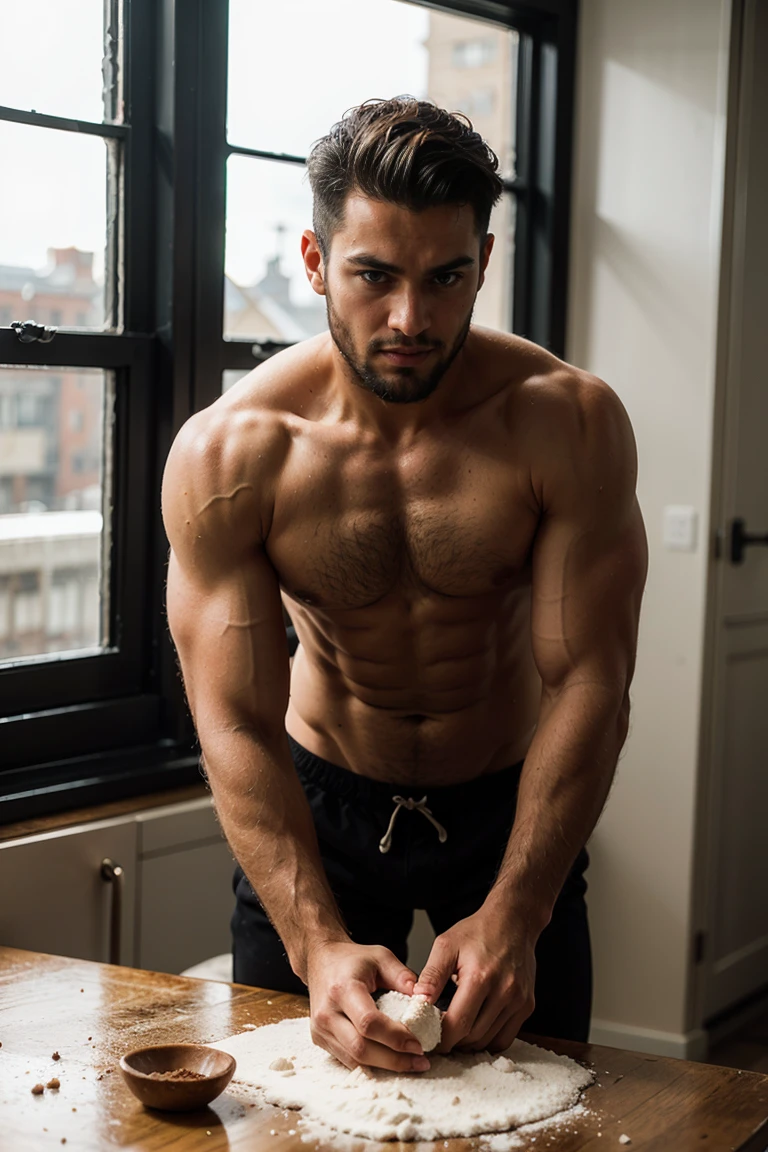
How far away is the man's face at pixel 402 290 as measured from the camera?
5.27 feet

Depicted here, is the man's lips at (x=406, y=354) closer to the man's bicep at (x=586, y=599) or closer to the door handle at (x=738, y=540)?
the man's bicep at (x=586, y=599)

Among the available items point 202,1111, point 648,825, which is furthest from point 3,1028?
point 648,825

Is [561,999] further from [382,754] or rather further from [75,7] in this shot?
[75,7]

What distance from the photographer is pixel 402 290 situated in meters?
1.61

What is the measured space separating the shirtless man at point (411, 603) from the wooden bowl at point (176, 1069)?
143mm

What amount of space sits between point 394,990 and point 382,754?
52cm

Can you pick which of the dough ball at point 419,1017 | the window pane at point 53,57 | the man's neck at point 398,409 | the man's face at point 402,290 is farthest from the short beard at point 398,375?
the window pane at point 53,57

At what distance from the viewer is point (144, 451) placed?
8.14ft

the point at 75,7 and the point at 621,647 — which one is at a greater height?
the point at 75,7

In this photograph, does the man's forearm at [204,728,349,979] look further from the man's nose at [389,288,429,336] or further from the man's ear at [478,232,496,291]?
the man's ear at [478,232,496,291]

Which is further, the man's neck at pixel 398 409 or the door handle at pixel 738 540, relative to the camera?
the door handle at pixel 738 540

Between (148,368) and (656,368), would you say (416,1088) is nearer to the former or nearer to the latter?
(148,368)

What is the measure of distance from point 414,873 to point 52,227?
3.96 feet

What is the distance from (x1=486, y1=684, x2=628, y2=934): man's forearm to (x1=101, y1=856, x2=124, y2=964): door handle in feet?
2.63
